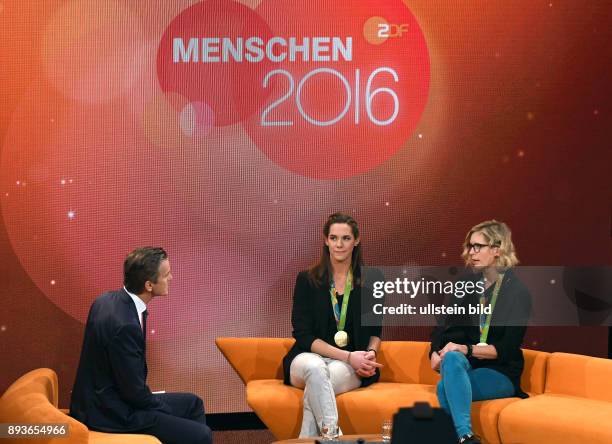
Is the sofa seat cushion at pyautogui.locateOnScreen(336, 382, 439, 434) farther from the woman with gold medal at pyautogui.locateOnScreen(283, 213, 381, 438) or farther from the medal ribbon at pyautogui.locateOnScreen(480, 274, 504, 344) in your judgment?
the medal ribbon at pyautogui.locateOnScreen(480, 274, 504, 344)

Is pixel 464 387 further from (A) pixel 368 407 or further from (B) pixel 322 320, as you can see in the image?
(B) pixel 322 320

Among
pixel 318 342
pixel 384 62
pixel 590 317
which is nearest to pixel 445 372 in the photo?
pixel 318 342

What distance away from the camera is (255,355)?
5301mm

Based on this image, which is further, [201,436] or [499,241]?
[499,241]

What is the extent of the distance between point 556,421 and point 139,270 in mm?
2198

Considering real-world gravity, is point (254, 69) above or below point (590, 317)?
above

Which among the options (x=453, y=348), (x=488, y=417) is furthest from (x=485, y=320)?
(x=488, y=417)

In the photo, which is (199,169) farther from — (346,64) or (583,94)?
(583,94)

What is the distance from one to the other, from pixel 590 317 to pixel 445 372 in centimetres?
177

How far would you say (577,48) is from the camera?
5.99 meters

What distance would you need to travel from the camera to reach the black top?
4973 millimetres

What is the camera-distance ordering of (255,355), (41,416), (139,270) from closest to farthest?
(41,416) < (139,270) < (255,355)

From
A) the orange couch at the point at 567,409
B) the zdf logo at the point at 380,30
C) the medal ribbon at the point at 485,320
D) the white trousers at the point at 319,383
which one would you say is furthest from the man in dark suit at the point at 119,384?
the zdf logo at the point at 380,30

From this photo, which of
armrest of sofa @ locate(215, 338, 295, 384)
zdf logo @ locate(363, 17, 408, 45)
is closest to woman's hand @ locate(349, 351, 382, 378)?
armrest of sofa @ locate(215, 338, 295, 384)
